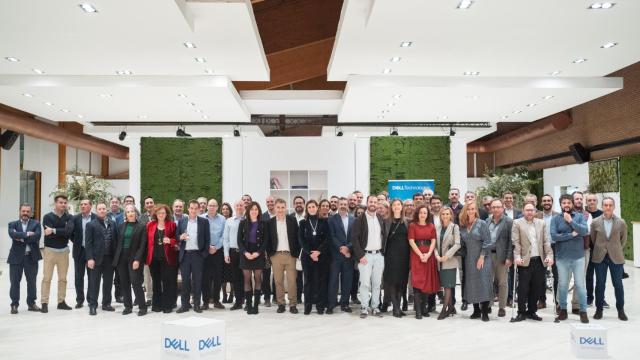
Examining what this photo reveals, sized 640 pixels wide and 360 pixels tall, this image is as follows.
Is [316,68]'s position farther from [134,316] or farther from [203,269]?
[134,316]

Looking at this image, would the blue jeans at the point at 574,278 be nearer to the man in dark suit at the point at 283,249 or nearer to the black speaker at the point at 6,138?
the man in dark suit at the point at 283,249

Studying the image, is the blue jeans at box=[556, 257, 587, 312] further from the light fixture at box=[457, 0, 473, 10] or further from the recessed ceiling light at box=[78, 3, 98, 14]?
the recessed ceiling light at box=[78, 3, 98, 14]

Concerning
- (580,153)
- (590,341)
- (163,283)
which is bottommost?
(590,341)

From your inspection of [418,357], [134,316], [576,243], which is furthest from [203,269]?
[576,243]

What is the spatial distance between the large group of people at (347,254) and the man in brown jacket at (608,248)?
1 cm

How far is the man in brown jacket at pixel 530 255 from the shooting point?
6.47 m

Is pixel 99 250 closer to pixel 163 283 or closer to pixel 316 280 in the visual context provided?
pixel 163 283

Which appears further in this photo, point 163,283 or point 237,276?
point 237,276

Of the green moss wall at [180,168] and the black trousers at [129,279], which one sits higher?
the green moss wall at [180,168]

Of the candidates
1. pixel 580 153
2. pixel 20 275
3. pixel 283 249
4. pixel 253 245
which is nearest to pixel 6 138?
pixel 20 275

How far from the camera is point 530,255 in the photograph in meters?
6.47

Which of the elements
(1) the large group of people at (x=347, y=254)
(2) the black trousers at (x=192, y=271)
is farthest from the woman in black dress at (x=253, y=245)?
(2) the black trousers at (x=192, y=271)

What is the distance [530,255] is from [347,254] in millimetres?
2238

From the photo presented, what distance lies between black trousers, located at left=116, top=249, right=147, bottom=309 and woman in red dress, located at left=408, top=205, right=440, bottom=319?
3.60m
